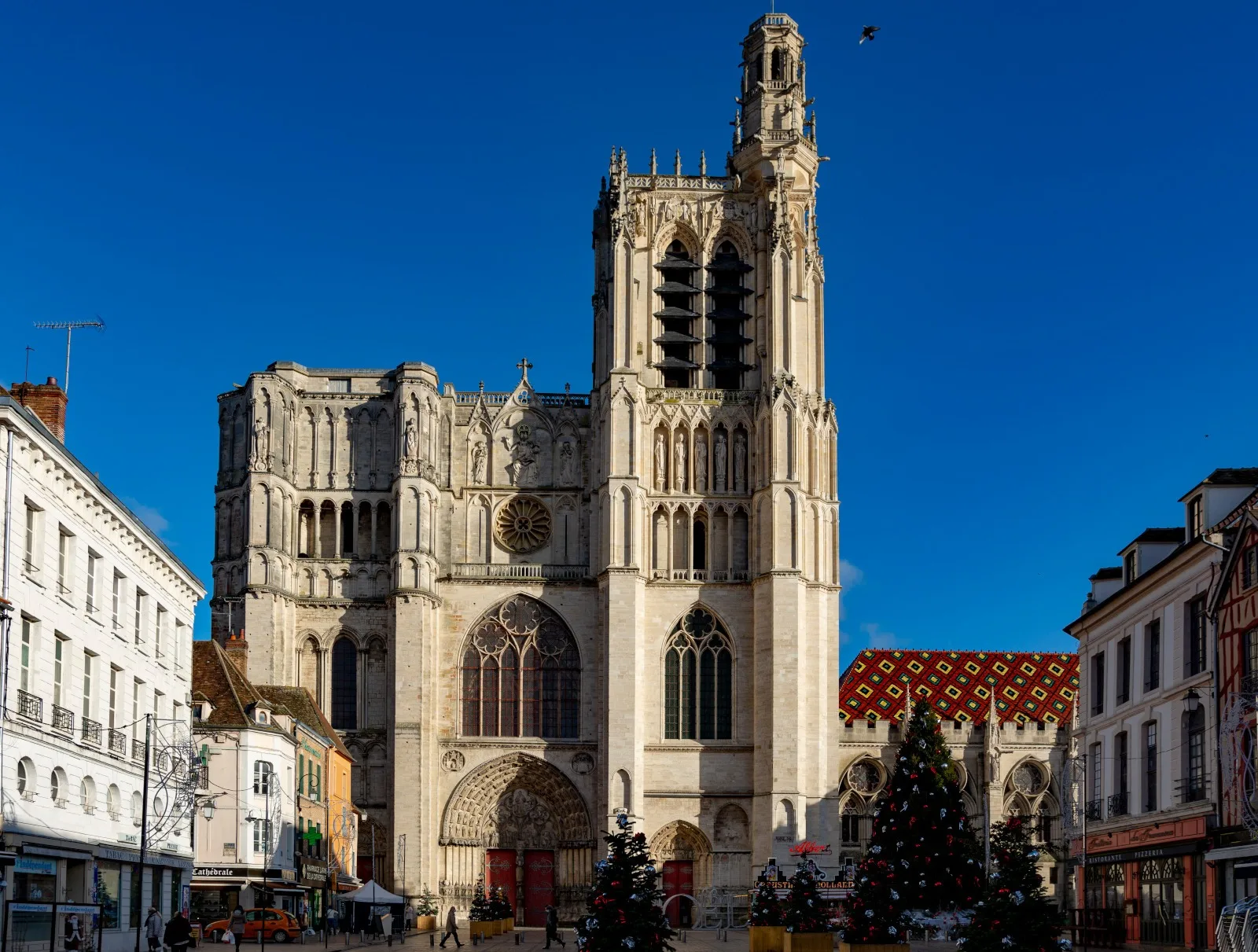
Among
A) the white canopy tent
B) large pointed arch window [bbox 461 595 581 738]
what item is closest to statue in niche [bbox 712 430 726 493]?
large pointed arch window [bbox 461 595 581 738]

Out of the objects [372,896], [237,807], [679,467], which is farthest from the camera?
[679,467]

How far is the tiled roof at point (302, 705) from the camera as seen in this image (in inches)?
2275

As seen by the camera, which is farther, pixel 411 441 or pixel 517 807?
pixel 517 807

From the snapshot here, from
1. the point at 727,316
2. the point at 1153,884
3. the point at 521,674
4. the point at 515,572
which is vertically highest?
the point at 727,316

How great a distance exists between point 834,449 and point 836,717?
32.9ft

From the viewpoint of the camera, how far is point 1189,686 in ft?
113

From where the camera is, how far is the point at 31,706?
28781 mm

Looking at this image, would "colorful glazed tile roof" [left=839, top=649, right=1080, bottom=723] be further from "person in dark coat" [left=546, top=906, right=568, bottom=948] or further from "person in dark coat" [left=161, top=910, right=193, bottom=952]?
"person in dark coat" [left=161, top=910, right=193, bottom=952]

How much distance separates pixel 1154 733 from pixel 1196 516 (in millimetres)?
4608

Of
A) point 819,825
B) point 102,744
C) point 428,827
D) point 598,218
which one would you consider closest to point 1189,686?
point 102,744

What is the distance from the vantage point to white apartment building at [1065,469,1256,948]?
110 feet

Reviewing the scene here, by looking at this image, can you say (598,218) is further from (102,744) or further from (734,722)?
(102,744)

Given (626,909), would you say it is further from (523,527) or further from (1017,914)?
(523,527)

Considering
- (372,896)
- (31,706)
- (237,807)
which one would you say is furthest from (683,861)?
(31,706)
